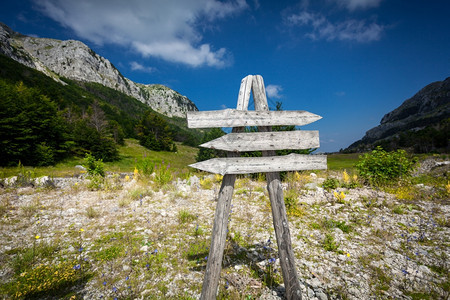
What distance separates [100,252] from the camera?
3559 millimetres

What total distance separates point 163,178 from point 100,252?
18.0 ft

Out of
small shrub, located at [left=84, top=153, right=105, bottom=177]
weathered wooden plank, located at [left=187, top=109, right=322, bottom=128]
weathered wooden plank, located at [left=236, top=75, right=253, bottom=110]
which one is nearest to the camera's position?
weathered wooden plank, located at [left=187, top=109, right=322, bottom=128]

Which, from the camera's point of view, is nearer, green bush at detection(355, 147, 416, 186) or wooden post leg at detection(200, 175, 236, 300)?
wooden post leg at detection(200, 175, 236, 300)

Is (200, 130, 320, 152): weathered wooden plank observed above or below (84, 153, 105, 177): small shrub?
above

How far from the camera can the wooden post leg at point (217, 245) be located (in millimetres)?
2418

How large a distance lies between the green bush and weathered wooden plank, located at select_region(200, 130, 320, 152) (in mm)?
7128

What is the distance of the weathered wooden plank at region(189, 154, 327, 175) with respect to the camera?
241 centimetres

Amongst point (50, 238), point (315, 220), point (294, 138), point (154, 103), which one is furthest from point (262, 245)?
point (154, 103)

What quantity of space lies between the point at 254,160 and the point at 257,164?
74 millimetres

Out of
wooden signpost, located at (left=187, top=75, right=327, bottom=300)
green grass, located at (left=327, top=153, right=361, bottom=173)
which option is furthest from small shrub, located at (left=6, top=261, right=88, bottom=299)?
green grass, located at (left=327, top=153, right=361, bottom=173)

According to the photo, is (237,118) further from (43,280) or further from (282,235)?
(43,280)

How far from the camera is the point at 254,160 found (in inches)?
98.4

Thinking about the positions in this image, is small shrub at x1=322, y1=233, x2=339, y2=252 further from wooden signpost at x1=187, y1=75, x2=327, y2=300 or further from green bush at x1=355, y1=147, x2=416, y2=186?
green bush at x1=355, y1=147, x2=416, y2=186

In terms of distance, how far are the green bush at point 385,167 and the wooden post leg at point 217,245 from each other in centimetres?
814
